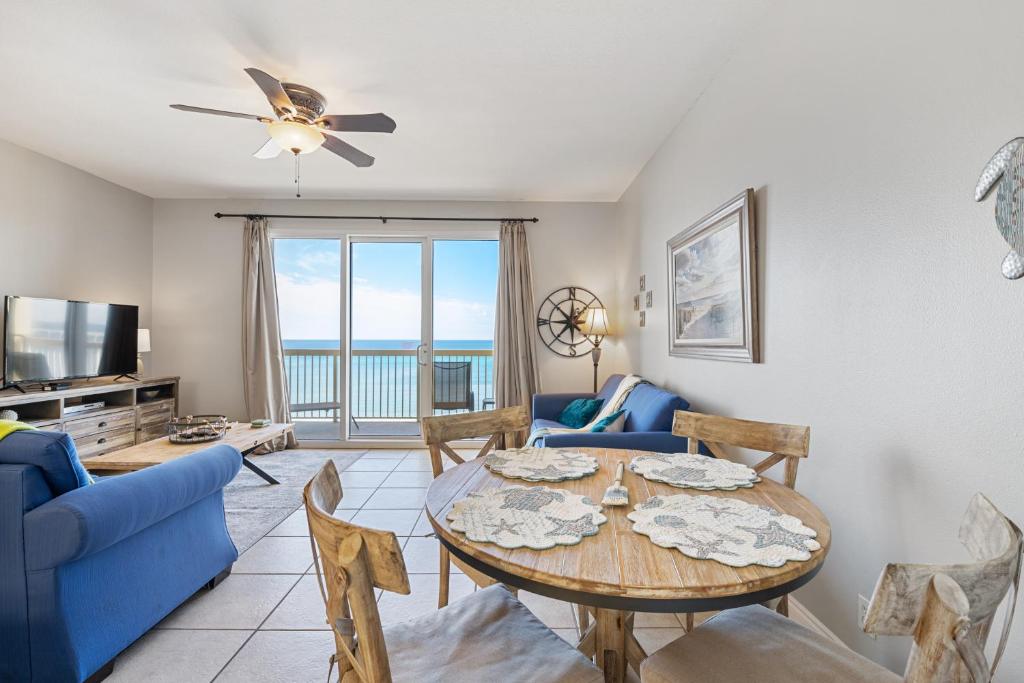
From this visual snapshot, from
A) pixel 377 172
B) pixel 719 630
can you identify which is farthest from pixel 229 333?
pixel 719 630

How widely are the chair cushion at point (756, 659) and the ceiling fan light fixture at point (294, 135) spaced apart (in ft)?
9.84

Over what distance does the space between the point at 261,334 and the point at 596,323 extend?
3486 millimetres

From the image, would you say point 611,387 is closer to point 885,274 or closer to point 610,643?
point 885,274

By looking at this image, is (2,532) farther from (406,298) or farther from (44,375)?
(406,298)

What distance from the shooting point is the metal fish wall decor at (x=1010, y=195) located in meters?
1.03

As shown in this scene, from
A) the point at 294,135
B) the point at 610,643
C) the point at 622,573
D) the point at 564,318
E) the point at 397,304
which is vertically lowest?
the point at 610,643

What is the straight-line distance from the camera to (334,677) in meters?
1.69

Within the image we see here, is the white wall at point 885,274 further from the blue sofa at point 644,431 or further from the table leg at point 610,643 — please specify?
the table leg at point 610,643

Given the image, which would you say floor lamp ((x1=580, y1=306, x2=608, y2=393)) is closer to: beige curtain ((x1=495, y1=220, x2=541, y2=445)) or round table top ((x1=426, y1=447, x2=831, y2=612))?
beige curtain ((x1=495, y1=220, x2=541, y2=445))

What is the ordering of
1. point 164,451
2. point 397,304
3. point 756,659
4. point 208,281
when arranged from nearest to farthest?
point 756,659
point 164,451
point 208,281
point 397,304

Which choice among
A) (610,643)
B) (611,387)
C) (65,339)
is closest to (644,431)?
(611,387)

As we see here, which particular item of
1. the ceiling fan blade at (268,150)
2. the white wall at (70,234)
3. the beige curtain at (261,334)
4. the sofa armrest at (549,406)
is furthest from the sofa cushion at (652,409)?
the white wall at (70,234)

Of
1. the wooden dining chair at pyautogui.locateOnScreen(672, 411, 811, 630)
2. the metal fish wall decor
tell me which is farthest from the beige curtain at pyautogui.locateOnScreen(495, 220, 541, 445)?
the metal fish wall decor

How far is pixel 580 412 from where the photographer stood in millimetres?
3906
